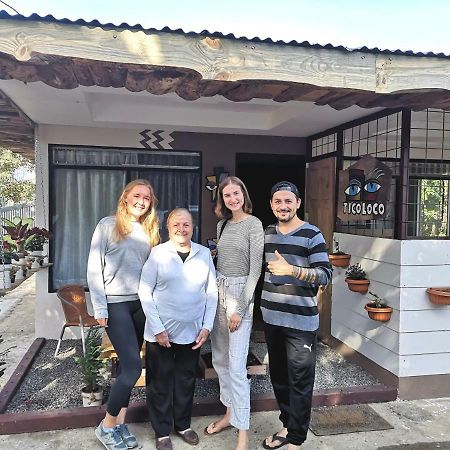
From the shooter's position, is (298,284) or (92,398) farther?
(92,398)

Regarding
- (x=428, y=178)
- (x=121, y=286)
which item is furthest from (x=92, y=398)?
(x=428, y=178)

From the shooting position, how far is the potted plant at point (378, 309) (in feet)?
11.1

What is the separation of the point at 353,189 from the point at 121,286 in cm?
227

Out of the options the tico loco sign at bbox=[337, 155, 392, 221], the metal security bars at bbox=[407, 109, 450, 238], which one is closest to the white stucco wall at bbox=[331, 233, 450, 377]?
the tico loco sign at bbox=[337, 155, 392, 221]

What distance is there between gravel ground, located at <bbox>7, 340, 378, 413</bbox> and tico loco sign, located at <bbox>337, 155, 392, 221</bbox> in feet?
4.34

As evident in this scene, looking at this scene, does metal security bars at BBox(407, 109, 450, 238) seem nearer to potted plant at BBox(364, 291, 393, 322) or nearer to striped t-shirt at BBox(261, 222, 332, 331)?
potted plant at BBox(364, 291, 393, 322)

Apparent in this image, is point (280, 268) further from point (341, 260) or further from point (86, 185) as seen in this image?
point (86, 185)

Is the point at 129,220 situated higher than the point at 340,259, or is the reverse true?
the point at 129,220

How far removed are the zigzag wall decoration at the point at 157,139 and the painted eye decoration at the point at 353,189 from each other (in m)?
1.99

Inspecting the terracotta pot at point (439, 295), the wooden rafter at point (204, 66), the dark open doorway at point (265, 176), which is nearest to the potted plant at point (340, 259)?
the terracotta pot at point (439, 295)

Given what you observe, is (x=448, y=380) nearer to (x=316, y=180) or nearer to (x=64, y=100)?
(x=316, y=180)

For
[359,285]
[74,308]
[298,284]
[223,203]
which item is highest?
[223,203]

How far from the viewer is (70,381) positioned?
3537mm

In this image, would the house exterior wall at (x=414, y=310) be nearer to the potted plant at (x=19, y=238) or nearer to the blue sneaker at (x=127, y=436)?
the blue sneaker at (x=127, y=436)
